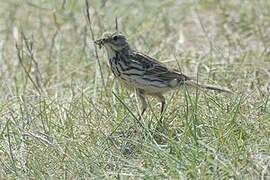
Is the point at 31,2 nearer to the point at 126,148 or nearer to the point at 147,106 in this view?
the point at 147,106

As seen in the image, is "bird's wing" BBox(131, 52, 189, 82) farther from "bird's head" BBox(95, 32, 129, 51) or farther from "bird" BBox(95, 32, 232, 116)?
"bird's head" BBox(95, 32, 129, 51)

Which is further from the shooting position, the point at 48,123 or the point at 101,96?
the point at 101,96

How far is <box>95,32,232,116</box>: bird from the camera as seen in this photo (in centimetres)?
616

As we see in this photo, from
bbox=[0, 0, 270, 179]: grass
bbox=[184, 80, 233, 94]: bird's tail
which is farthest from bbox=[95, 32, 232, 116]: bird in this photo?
bbox=[0, 0, 270, 179]: grass

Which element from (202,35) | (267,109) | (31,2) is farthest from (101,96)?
(31,2)

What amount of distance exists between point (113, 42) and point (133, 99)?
1.61 ft

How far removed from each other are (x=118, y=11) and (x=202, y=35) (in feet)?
3.42

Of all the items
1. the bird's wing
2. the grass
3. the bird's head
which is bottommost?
the grass

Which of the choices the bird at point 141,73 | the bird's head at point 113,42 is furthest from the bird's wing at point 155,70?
the bird's head at point 113,42

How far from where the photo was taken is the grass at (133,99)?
5121 mm

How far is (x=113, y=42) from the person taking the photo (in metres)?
6.36

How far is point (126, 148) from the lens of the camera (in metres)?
5.54

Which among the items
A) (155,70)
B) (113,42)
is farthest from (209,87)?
(113,42)

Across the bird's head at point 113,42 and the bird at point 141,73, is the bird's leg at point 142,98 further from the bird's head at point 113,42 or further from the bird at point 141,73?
the bird's head at point 113,42
